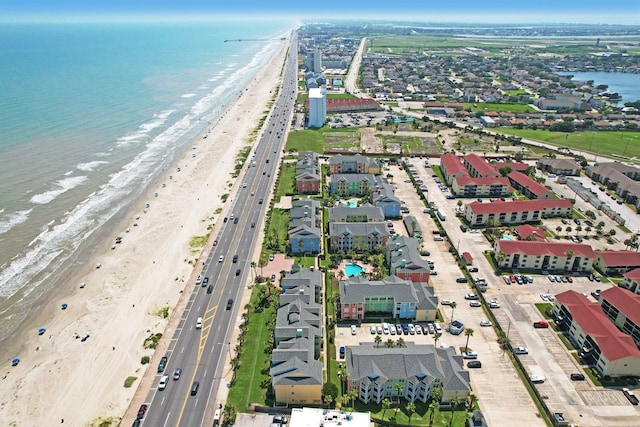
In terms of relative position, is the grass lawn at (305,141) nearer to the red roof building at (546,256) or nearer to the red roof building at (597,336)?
the red roof building at (546,256)

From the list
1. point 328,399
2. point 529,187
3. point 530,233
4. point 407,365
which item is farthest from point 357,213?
point 529,187

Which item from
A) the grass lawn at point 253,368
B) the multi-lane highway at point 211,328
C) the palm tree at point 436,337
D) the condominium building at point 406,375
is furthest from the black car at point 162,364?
the palm tree at point 436,337

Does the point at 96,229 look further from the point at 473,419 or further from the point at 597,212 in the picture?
the point at 597,212

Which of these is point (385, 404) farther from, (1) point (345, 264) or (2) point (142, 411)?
(1) point (345, 264)

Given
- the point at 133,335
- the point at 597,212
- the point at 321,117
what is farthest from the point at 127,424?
the point at 321,117

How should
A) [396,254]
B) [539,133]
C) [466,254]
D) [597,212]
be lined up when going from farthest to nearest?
[539,133] < [597,212] < [466,254] < [396,254]

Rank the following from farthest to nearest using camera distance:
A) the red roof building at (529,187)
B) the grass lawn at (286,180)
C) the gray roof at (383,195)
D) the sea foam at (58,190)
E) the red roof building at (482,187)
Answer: the grass lawn at (286,180), the red roof building at (482,187), the sea foam at (58,190), the red roof building at (529,187), the gray roof at (383,195)

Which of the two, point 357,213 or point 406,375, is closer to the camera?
point 406,375
